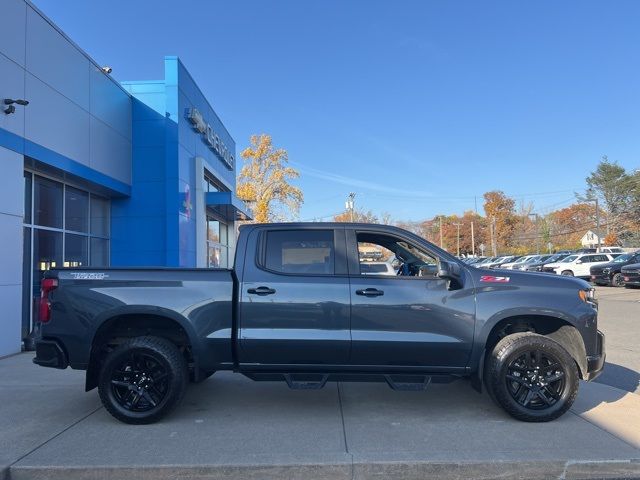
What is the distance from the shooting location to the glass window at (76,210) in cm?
1224

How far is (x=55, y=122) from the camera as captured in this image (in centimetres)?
1076

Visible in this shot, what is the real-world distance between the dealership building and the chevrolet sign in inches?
2.5

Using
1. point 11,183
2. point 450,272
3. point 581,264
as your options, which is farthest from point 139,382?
point 581,264

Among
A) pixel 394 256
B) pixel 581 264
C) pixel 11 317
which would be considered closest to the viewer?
pixel 394 256

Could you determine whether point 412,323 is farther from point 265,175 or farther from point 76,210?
point 265,175

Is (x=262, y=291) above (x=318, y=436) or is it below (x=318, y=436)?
above

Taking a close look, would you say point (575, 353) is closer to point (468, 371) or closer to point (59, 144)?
point (468, 371)

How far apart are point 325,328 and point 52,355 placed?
8.92 feet

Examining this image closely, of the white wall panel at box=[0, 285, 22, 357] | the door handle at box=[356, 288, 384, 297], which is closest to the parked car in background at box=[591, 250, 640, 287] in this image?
the door handle at box=[356, 288, 384, 297]

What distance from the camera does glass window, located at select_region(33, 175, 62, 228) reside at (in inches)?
428

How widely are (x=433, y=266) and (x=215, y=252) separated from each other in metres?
18.8

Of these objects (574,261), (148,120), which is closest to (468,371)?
(148,120)

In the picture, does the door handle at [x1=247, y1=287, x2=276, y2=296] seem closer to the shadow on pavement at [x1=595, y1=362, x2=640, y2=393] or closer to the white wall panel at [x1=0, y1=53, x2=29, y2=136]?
the shadow on pavement at [x1=595, y1=362, x2=640, y2=393]

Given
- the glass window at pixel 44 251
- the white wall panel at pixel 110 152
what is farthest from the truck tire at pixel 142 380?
the white wall panel at pixel 110 152
